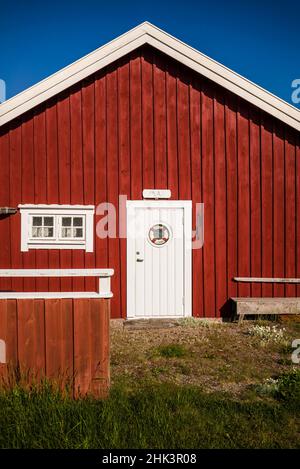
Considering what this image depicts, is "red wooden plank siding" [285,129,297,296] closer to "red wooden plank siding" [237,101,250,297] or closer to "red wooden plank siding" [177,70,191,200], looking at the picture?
"red wooden plank siding" [237,101,250,297]

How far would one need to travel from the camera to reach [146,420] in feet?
11.0

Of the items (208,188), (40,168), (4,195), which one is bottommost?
(4,195)

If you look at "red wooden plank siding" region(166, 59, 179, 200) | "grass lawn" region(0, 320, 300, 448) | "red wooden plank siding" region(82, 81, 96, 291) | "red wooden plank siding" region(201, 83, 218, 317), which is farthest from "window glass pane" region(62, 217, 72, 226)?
"grass lawn" region(0, 320, 300, 448)

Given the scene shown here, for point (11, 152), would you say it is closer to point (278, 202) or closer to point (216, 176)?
point (216, 176)

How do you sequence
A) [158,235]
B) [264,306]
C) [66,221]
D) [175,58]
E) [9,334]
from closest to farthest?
[9,334]
[264,306]
[175,58]
[66,221]
[158,235]

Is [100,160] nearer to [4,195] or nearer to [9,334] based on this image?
[4,195]

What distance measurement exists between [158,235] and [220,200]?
1.58 m

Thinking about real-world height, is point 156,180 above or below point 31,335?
above

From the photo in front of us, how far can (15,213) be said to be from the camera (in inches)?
314

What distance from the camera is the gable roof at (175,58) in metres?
7.72

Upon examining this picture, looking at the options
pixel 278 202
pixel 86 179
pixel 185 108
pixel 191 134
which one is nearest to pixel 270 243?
pixel 278 202

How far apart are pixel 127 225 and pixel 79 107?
275 cm

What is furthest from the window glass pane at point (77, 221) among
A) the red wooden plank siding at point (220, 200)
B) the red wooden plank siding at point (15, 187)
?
the red wooden plank siding at point (220, 200)

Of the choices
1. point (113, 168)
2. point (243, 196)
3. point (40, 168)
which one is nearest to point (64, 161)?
point (40, 168)
